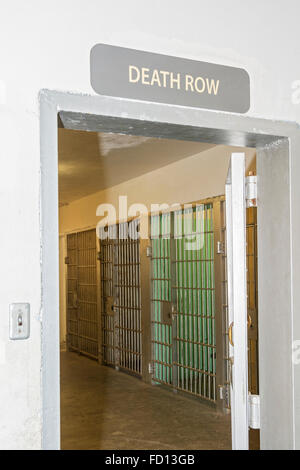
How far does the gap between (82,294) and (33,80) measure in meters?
7.23

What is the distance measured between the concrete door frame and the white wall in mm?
39

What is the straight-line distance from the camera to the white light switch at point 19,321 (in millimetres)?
1551

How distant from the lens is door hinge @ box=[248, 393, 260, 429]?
85.5 inches

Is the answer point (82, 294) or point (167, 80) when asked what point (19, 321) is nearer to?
point (167, 80)

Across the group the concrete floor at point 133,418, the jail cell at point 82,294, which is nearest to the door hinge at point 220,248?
the concrete floor at point 133,418

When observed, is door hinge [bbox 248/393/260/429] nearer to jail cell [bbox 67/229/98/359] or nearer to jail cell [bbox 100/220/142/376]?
jail cell [bbox 100/220/142/376]

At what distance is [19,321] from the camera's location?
156 centimetres

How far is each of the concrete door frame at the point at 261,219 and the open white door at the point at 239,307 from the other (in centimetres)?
12

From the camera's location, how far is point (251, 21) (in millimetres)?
1971

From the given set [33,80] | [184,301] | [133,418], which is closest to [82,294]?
[184,301]

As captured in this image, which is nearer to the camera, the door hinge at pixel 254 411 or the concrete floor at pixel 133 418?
the door hinge at pixel 254 411

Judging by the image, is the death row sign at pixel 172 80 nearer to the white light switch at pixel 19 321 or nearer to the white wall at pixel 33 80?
the white wall at pixel 33 80

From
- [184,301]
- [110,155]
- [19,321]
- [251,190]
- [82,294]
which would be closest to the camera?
[19,321]

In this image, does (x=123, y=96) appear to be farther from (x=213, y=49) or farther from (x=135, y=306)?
(x=135, y=306)
